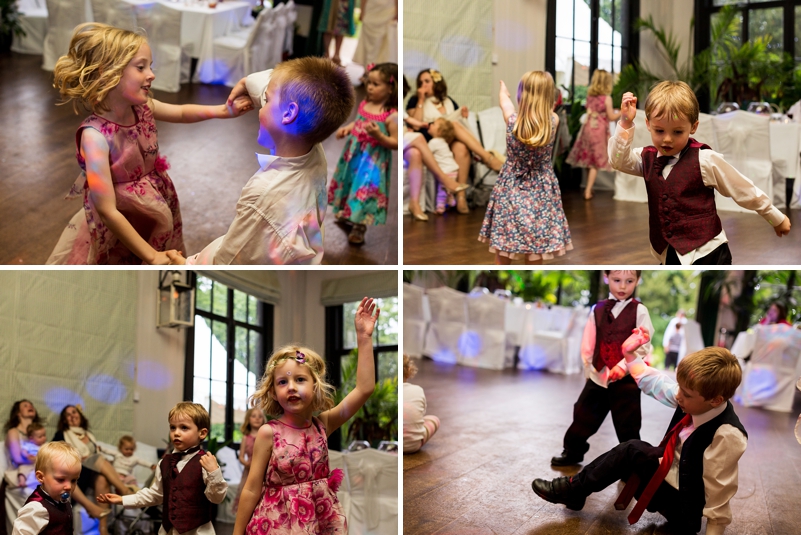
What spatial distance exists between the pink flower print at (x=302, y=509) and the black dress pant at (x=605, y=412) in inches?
49.4

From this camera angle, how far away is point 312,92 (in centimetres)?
215

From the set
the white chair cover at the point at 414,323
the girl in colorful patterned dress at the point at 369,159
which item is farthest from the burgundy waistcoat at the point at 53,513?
the white chair cover at the point at 414,323

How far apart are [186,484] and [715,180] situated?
6.22ft

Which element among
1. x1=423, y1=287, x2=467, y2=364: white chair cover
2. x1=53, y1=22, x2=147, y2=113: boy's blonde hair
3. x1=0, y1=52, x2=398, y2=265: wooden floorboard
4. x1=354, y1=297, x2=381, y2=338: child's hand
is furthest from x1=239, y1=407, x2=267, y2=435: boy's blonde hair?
x1=423, y1=287, x2=467, y2=364: white chair cover

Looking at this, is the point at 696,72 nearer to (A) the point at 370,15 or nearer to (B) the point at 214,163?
(A) the point at 370,15

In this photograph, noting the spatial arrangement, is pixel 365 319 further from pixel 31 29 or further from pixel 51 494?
A: pixel 31 29

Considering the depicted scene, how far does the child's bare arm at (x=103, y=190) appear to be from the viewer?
2.07 m

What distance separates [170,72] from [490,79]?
9.84 feet

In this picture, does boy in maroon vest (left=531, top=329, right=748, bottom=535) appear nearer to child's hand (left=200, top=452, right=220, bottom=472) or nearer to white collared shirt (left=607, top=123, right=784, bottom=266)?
white collared shirt (left=607, top=123, right=784, bottom=266)

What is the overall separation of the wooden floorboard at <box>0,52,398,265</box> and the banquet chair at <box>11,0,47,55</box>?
129cm

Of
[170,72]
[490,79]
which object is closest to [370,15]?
[490,79]

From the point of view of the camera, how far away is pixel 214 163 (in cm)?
477

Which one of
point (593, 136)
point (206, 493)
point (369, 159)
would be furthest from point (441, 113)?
point (206, 493)

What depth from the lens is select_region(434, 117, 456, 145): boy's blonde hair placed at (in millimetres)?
5832
